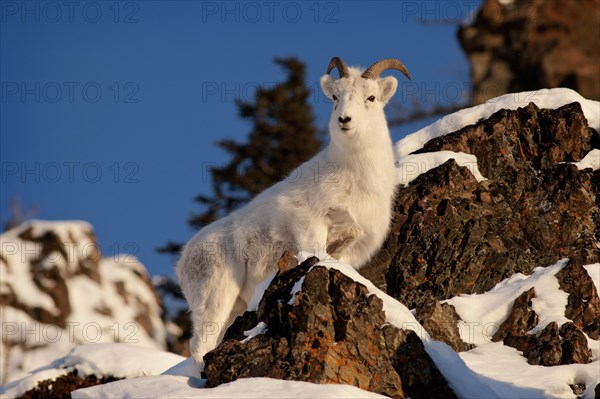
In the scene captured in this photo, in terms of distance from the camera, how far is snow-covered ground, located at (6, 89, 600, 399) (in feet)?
24.9

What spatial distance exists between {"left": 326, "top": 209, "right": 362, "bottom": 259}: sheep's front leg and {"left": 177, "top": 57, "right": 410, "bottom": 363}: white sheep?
1cm

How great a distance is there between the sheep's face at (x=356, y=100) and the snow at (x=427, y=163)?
1.03 meters

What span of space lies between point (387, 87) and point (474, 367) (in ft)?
11.4

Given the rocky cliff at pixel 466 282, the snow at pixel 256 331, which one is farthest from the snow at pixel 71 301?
the snow at pixel 256 331

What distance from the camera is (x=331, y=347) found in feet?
26.5

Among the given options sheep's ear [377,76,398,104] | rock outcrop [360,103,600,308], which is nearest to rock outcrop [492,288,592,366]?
rock outcrop [360,103,600,308]

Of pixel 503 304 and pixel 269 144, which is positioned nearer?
pixel 503 304

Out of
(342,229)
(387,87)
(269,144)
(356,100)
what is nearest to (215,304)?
(342,229)

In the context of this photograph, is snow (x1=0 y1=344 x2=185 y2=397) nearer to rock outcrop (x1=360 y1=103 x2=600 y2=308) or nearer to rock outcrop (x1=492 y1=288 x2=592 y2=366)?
rock outcrop (x1=360 y1=103 x2=600 y2=308)

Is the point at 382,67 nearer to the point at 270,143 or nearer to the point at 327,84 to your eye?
the point at 327,84

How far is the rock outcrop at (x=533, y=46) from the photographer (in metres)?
13.2

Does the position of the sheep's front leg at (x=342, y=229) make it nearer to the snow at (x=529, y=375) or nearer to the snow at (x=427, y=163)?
the snow at (x=427, y=163)

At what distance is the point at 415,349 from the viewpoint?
8.24 m

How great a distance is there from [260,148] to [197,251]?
19.9 meters
